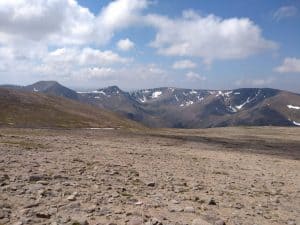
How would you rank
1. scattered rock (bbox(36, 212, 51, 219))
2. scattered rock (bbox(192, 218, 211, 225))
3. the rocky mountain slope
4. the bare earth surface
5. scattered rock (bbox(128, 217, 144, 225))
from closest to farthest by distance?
scattered rock (bbox(36, 212, 51, 219)) → scattered rock (bbox(128, 217, 144, 225)) → the bare earth surface → scattered rock (bbox(192, 218, 211, 225)) → the rocky mountain slope

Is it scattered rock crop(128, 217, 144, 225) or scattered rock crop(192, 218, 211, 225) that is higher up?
scattered rock crop(128, 217, 144, 225)

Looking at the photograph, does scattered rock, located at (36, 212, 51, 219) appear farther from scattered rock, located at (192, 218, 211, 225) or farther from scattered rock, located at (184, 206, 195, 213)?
scattered rock, located at (184, 206, 195, 213)

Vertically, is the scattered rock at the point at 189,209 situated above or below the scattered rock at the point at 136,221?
below

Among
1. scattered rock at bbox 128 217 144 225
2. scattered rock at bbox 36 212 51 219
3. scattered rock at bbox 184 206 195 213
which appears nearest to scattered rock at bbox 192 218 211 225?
scattered rock at bbox 184 206 195 213

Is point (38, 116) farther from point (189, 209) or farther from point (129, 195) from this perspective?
point (189, 209)

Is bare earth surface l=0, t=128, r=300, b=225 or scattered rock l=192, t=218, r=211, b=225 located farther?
scattered rock l=192, t=218, r=211, b=225

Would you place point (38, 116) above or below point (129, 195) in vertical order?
below

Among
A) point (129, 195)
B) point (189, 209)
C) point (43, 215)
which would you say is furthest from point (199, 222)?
point (43, 215)

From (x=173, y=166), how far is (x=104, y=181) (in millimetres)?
10129

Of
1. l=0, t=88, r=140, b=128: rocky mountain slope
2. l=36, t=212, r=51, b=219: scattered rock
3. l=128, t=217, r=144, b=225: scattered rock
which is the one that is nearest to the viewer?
l=36, t=212, r=51, b=219: scattered rock

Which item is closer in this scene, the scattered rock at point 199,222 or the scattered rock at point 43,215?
the scattered rock at point 43,215

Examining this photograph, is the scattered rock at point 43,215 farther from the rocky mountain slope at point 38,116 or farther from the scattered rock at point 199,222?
the rocky mountain slope at point 38,116

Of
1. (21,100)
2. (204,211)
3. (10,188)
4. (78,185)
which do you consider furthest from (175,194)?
(21,100)

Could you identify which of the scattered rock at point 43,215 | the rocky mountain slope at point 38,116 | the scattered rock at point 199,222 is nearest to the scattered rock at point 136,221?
the scattered rock at point 199,222
